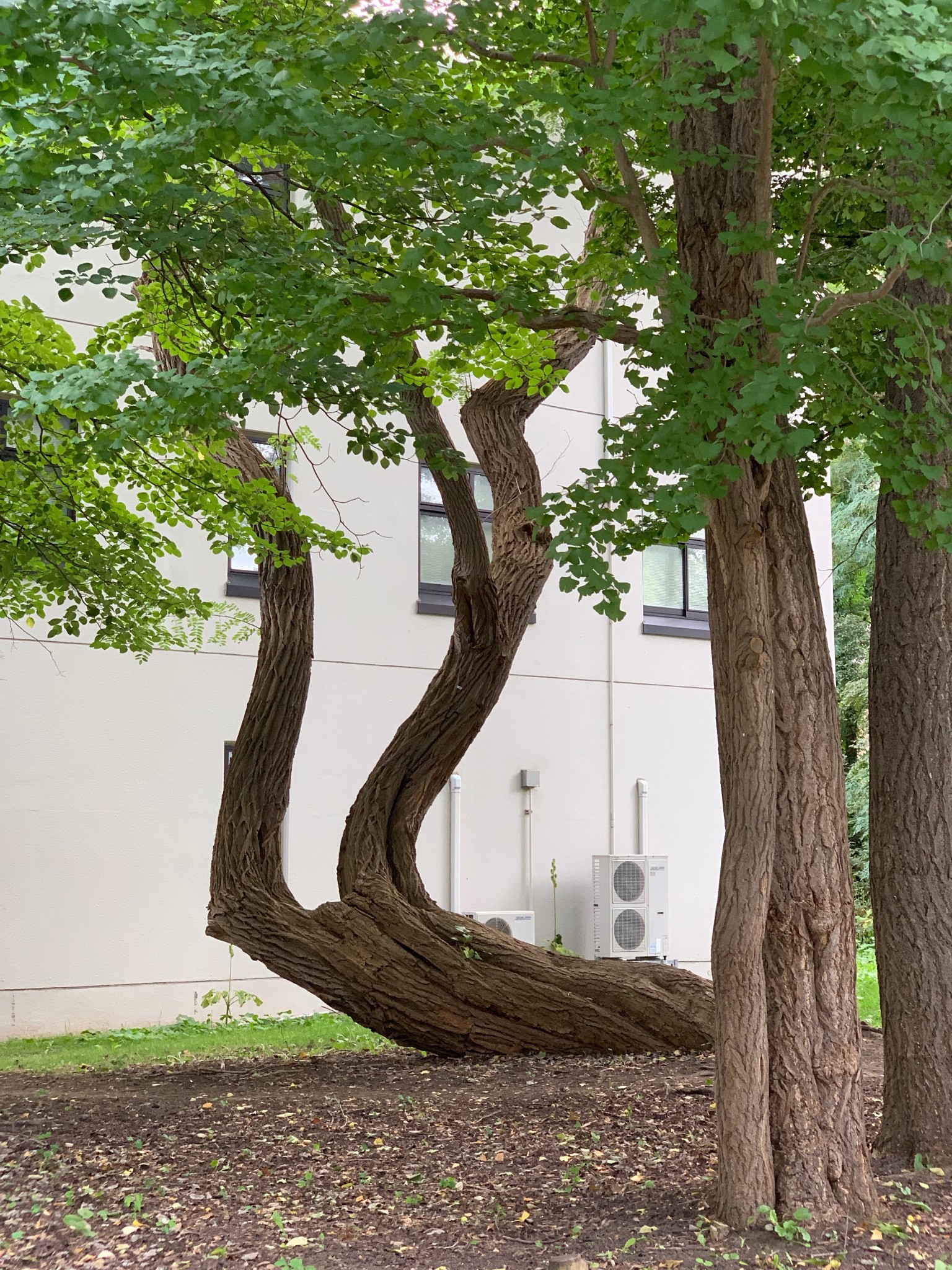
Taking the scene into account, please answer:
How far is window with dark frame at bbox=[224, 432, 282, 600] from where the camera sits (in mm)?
12039

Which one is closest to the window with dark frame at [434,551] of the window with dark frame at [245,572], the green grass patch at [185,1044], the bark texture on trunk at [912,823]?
the window with dark frame at [245,572]

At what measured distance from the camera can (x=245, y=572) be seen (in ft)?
40.1

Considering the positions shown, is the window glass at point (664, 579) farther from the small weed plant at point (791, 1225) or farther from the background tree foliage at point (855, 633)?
the small weed plant at point (791, 1225)

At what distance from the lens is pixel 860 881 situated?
20203 millimetres

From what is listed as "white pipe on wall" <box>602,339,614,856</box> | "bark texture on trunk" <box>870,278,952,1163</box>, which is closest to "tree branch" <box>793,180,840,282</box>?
"bark texture on trunk" <box>870,278,952,1163</box>

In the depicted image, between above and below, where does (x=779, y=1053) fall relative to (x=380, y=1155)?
above

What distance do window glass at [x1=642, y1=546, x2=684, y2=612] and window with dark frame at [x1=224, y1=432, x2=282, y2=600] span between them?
466 centimetres

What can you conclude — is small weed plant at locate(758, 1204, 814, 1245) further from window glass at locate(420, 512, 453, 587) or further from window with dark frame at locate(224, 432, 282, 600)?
window glass at locate(420, 512, 453, 587)

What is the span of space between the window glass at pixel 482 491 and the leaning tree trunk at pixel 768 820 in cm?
833

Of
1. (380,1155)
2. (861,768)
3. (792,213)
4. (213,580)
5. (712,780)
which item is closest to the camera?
(380,1155)

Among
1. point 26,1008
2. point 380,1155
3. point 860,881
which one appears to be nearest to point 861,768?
point 860,881

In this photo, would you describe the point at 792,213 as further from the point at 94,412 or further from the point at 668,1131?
the point at 668,1131

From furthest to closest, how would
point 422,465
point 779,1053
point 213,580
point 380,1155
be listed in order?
point 422,465, point 213,580, point 380,1155, point 779,1053

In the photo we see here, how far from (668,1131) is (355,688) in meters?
6.93
